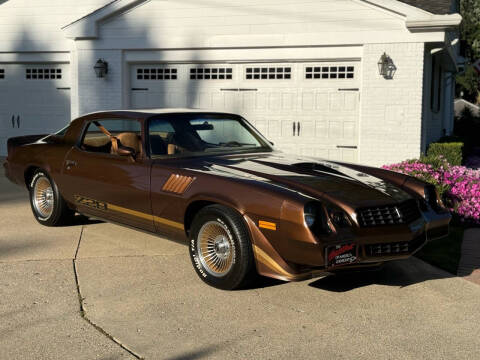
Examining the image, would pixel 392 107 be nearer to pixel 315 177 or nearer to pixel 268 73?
pixel 268 73

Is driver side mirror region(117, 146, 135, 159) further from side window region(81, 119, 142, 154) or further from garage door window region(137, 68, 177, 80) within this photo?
garage door window region(137, 68, 177, 80)

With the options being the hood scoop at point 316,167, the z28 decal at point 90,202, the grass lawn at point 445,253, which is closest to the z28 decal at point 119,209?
the z28 decal at point 90,202

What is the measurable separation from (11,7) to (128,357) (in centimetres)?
1389

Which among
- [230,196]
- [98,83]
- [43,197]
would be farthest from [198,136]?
[98,83]

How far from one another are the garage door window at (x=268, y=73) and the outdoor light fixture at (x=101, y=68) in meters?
3.11

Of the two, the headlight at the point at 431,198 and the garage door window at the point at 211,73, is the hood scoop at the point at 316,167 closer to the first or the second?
the headlight at the point at 431,198

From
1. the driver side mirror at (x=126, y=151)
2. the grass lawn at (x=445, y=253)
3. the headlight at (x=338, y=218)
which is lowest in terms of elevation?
the grass lawn at (x=445, y=253)

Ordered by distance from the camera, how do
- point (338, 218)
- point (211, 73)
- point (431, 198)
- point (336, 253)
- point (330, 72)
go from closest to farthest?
point (336, 253) < point (338, 218) < point (431, 198) < point (330, 72) < point (211, 73)

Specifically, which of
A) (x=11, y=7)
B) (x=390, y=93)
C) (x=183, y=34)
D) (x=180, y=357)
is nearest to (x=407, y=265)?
(x=180, y=357)

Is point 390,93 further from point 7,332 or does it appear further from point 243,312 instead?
point 7,332

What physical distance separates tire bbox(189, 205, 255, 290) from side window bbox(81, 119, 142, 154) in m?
1.21

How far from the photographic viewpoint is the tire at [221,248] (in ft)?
15.9

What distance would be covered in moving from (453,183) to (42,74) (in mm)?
10728

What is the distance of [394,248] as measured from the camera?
487 centimetres
